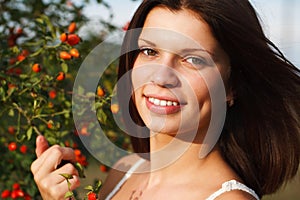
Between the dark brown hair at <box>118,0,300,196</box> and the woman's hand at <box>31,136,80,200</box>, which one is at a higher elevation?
the dark brown hair at <box>118,0,300,196</box>

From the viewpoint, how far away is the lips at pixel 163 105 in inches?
73.2

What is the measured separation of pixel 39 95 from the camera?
222 centimetres

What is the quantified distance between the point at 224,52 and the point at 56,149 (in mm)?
531

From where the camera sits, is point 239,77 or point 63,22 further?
point 63,22

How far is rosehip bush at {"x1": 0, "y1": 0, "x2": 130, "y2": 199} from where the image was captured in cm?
225

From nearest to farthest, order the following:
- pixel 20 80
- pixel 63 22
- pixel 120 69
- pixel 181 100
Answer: pixel 181 100, pixel 120 69, pixel 20 80, pixel 63 22

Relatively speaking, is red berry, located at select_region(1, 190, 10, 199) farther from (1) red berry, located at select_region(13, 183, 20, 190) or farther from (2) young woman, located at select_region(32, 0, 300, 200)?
(2) young woman, located at select_region(32, 0, 300, 200)

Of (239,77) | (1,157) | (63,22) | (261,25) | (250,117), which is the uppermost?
(261,25)

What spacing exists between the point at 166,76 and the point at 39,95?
0.55 m

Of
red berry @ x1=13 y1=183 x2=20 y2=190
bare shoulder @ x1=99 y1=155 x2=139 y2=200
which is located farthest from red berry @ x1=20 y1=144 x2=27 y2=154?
bare shoulder @ x1=99 y1=155 x2=139 y2=200

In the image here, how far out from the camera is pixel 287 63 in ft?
6.83

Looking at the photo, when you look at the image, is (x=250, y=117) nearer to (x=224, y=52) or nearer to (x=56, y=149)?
(x=224, y=52)

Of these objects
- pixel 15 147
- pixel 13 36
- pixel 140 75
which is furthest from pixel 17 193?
pixel 140 75

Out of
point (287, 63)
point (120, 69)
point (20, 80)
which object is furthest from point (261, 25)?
point (20, 80)
